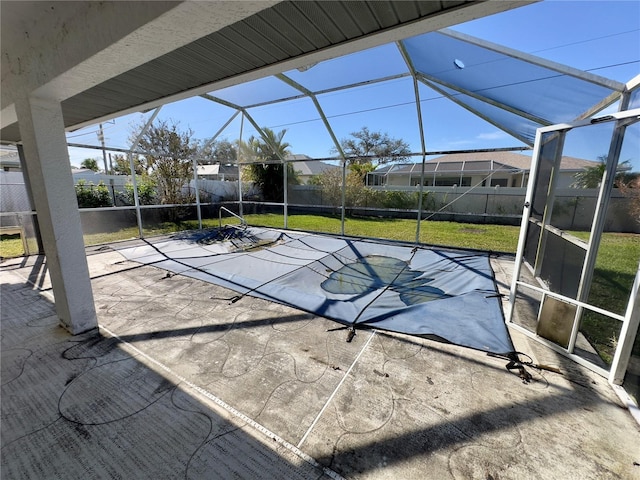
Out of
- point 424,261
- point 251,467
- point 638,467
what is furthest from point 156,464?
point 424,261

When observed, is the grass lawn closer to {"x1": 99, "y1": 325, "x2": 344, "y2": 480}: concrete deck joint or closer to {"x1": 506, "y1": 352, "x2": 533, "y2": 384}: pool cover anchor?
{"x1": 506, "y1": 352, "x2": 533, "y2": 384}: pool cover anchor

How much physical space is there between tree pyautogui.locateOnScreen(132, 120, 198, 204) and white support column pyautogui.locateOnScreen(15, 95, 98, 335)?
728cm

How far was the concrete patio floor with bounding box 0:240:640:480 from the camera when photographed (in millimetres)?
1301

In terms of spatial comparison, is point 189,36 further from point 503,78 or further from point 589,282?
point 503,78

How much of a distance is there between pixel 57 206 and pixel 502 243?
26.8 ft

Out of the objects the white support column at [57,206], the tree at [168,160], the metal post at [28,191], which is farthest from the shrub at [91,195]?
the white support column at [57,206]

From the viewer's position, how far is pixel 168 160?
8883 mm

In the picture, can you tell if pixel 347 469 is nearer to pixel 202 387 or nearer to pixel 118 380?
pixel 202 387

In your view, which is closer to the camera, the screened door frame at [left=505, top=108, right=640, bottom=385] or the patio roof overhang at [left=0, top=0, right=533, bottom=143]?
the patio roof overhang at [left=0, top=0, right=533, bottom=143]

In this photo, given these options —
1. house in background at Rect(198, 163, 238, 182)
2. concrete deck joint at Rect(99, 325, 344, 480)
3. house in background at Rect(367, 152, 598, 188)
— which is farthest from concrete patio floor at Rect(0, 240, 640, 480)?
house in background at Rect(198, 163, 238, 182)

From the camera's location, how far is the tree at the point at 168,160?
8812 mm

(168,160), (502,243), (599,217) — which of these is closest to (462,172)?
(502,243)

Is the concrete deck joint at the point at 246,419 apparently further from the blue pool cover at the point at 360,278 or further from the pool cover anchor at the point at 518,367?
the pool cover anchor at the point at 518,367

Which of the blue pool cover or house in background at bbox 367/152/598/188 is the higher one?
house in background at bbox 367/152/598/188
